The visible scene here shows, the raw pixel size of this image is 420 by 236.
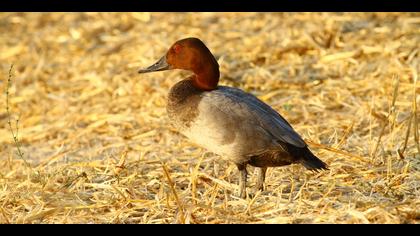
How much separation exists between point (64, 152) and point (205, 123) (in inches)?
87.3

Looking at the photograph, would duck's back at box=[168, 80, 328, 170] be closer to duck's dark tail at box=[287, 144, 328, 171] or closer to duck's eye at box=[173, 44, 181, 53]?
duck's dark tail at box=[287, 144, 328, 171]

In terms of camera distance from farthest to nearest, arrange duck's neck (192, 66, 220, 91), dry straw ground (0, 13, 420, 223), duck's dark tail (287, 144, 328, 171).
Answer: duck's neck (192, 66, 220, 91) → duck's dark tail (287, 144, 328, 171) → dry straw ground (0, 13, 420, 223)

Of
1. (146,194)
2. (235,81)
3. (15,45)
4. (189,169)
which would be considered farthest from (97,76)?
(146,194)

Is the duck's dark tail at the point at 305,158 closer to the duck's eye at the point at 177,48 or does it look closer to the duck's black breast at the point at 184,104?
the duck's black breast at the point at 184,104

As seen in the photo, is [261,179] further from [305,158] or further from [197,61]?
[197,61]

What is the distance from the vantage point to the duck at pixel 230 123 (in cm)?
453

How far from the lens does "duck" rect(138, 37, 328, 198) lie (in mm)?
4531

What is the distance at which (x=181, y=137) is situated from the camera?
21.9 feet

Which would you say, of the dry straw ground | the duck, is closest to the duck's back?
the duck

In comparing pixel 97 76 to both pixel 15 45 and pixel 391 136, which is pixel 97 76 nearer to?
pixel 15 45

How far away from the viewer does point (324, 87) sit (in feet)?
25.0

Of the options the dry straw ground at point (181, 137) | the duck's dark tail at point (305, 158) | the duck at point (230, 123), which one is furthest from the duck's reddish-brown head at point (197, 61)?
the duck's dark tail at point (305, 158)

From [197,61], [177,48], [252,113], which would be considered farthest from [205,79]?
[252,113]

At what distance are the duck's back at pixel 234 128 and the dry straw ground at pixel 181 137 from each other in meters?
0.23
